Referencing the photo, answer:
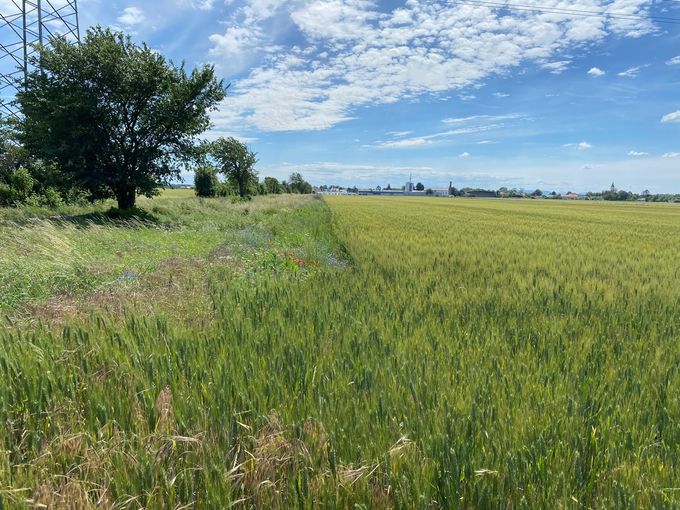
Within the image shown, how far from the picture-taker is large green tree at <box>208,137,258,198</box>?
68938 mm

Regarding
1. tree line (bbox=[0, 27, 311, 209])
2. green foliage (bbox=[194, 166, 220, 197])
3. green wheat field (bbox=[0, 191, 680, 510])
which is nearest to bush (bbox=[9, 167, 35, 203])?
tree line (bbox=[0, 27, 311, 209])

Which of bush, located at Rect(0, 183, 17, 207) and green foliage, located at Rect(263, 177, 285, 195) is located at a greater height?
green foliage, located at Rect(263, 177, 285, 195)

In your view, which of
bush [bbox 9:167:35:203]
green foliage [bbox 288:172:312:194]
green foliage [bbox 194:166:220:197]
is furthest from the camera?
green foliage [bbox 288:172:312:194]

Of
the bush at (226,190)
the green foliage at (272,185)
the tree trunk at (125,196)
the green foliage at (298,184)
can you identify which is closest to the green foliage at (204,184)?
the bush at (226,190)

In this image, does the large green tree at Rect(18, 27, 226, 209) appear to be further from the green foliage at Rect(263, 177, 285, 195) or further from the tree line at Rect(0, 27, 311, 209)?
the green foliage at Rect(263, 177, 285, 195)

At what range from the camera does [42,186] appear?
969 inches

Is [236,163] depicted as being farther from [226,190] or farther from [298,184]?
[298,184]

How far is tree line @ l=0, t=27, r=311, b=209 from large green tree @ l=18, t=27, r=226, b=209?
0.05 meters

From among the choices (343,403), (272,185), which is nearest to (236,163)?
(272,185)

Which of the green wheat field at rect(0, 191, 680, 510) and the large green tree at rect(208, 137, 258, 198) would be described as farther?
the large green tree at rect(208, 137, 258, 198)

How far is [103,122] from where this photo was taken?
66.2ft

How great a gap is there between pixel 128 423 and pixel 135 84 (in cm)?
2263

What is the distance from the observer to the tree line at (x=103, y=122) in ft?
63.2

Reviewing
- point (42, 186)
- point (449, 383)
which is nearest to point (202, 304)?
point (449, 383)
